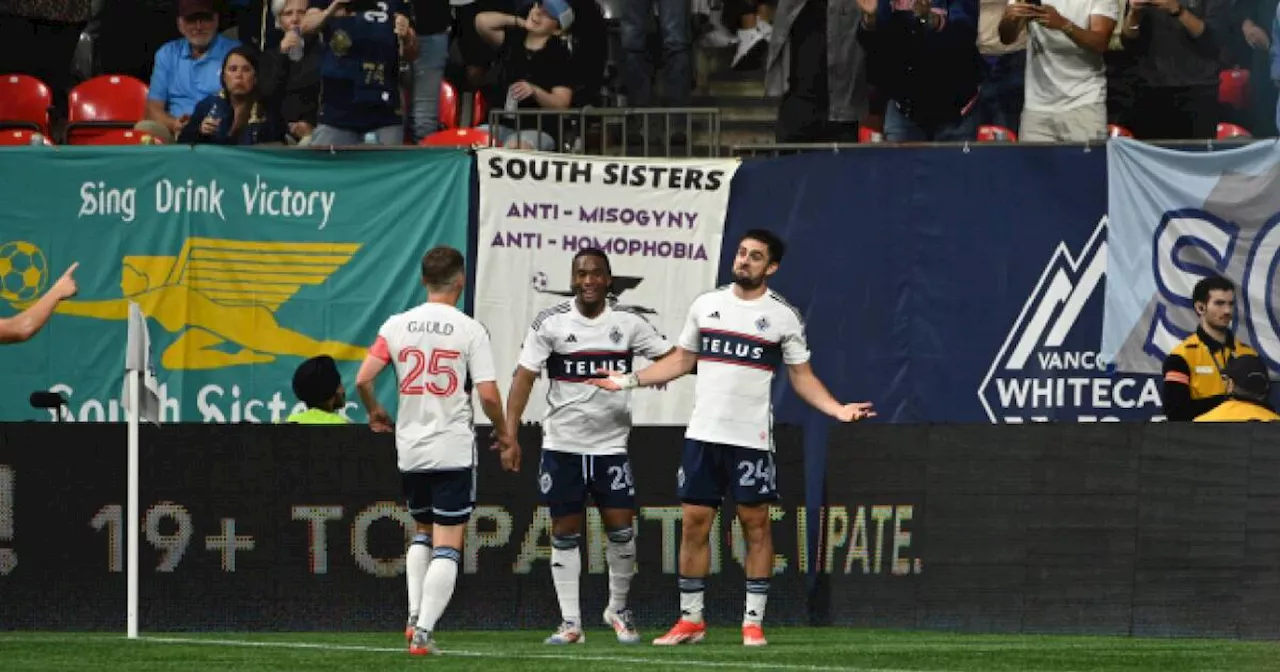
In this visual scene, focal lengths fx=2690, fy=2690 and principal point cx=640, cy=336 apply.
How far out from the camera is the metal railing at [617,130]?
1967 centimetres

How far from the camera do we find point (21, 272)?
19.6m

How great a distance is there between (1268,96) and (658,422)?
5.07 m

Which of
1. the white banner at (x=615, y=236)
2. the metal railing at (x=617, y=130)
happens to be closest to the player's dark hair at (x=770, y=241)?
the white banner at (x=615, y=236)

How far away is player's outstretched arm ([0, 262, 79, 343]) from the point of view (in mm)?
12195

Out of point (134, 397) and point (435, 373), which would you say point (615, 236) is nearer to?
point (435, 373)

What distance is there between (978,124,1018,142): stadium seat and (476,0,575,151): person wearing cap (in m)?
3.10

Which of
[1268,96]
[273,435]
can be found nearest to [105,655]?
[273,435]

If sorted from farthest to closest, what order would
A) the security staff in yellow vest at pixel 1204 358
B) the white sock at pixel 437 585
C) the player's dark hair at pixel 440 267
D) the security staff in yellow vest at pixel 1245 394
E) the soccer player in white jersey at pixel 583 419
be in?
the security staff in yellow vest at pixel 1204 358, the security staff in yellow vest at pixel 1245 394, the soccer player in white jersey at pixel 583 419, the player's dark hair at pixel 440 267, the white sock at pixel 437 585

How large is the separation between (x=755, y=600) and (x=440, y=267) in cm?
257

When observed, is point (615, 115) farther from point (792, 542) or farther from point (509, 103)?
point (792, 542)

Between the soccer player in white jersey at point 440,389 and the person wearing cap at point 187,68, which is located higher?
the person wearing cap at point 187,68

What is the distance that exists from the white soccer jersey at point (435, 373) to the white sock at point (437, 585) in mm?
475

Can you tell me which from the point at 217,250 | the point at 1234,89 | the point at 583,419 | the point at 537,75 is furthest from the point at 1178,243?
the point at 217,250

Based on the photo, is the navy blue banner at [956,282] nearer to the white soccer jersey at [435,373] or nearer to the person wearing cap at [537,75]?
the person wearing cap at [537,75]
